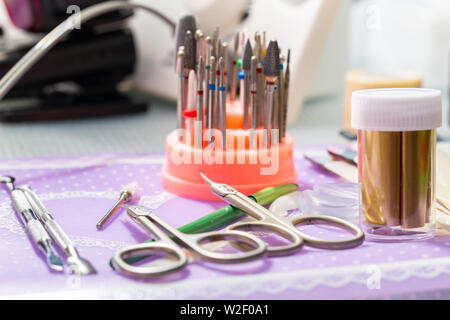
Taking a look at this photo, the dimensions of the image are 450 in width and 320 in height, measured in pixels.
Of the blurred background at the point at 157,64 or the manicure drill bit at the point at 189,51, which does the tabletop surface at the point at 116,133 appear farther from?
the manicure drill bit at the point at 189,51

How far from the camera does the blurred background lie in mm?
683

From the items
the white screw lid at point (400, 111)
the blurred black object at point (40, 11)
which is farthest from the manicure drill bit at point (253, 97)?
the blurred black object at point (40, 11)

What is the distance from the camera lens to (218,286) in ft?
0.98

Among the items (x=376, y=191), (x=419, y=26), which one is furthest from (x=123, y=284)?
(x=419, y=26)

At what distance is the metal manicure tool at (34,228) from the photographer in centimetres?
32

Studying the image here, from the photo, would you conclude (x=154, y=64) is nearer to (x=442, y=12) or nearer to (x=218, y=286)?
(x=442, y=12)

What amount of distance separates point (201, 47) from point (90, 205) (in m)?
0.14

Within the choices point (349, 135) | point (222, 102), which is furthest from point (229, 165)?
point (349, 135)

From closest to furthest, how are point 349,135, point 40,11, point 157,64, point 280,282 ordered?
point 280,282 < point 349,135 < point 40,11 < point 157,64

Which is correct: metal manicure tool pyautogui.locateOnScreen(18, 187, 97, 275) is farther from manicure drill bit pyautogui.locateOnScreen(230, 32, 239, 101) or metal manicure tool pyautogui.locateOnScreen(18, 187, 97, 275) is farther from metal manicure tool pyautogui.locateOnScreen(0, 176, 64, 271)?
manicure drill bit pyautogui.locateOnScreen(230, 32, 239, 101)

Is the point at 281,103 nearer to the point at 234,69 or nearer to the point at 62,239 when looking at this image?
the point at 234,69

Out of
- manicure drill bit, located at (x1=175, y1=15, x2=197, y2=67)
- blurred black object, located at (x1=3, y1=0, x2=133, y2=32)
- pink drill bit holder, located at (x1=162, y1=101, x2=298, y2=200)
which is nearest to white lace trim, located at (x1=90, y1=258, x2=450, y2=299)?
pink drill bit holder, located at (x1=162, y1=101, x2=298, y2=200)

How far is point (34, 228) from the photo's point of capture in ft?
1.17

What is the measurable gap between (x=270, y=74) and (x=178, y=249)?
0.54 ft
